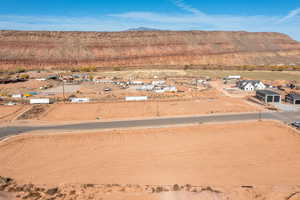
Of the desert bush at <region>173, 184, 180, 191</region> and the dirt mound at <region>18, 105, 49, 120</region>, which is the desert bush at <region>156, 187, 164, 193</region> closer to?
the desert bush at <region>173, 184, 180, 191</region>

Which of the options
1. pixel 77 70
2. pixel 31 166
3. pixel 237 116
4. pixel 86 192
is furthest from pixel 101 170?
pixel 77 70

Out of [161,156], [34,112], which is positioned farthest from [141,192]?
[34,112]

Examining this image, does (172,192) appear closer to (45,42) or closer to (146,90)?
(146,90)

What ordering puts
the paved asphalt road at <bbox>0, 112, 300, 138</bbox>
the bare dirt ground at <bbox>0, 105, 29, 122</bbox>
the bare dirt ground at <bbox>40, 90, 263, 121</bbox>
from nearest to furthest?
the paved asphalt road at <bbox>0, 112, 300, 138</bbox> → the bare dirt ground at <bbox>0, 105, 29, 122</bbox> → the bare dirt ground at <bbox>40, 90, 263, 121</bbox>

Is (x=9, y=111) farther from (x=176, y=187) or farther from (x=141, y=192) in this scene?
(x=176, y=187)

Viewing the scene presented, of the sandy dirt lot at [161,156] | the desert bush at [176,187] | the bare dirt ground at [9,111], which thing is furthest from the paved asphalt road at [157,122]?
the desert bush at [176,187]

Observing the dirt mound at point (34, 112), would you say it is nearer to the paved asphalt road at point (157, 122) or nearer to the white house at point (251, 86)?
the paved asphalt road at point (157, 122)

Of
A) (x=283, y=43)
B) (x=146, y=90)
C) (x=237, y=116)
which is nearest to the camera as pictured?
(x=237, y=116)

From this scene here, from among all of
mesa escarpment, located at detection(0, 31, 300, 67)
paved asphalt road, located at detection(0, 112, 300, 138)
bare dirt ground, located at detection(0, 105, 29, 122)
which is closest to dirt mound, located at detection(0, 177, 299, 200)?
paved asphalt road, located at detection(0, 112, 300, 138)
